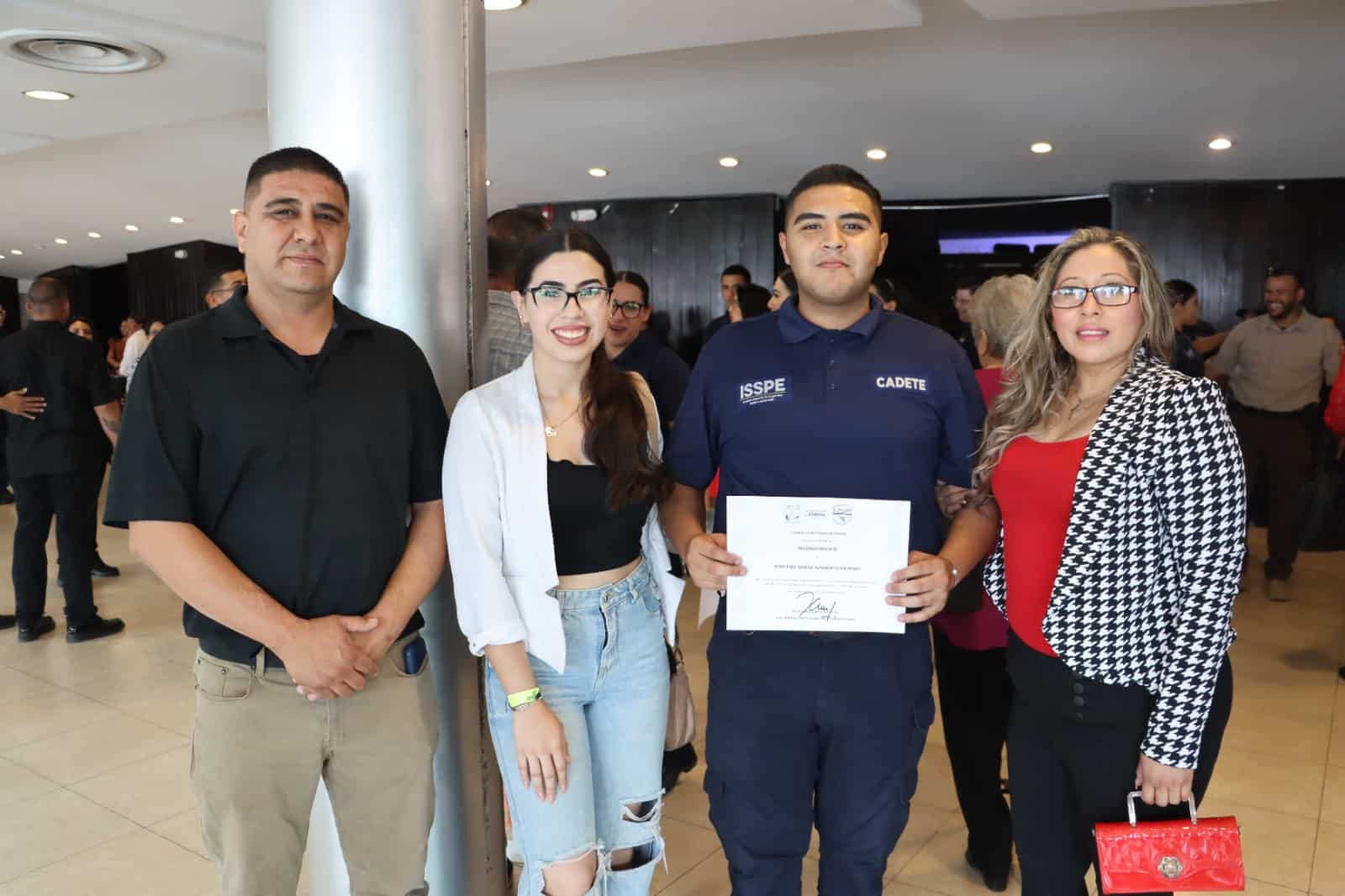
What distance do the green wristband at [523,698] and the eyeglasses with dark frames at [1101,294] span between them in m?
1.24

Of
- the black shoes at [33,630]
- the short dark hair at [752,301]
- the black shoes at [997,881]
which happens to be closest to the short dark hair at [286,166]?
the black shoes at [997,881]

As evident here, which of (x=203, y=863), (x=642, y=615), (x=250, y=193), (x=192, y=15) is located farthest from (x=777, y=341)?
(x=192, y=15)

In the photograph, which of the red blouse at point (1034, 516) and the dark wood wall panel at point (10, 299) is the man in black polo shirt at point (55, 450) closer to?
the red blouse at point (1034, 516)

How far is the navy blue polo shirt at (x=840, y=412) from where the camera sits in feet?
6.63

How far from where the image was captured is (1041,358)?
2041 mm

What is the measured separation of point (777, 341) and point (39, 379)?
4.92 metres

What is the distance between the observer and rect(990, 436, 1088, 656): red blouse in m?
1.91

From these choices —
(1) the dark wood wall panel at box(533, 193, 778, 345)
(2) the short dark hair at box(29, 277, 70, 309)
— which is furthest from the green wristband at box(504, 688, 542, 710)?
(1) the dark wood wall panel at box(533, 193, 778, 345)

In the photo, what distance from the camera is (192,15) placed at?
4.06 metres

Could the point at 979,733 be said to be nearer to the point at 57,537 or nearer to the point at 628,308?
the point at 628,308

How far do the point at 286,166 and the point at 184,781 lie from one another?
8.88 ft

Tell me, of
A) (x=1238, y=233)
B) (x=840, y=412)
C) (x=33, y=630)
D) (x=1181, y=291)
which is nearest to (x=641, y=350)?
(x=840, y=412)

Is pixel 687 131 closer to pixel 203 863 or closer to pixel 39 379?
pixel 39 379

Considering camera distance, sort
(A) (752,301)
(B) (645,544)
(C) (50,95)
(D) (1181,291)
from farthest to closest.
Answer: (D) (1181,291) → (C) (50,95) → (A) (752,301) → (B) (645,544)
